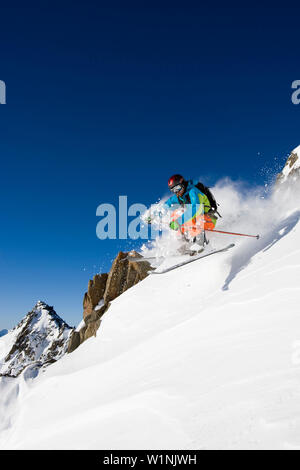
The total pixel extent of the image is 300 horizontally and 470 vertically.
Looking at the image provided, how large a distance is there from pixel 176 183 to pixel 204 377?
6.66m

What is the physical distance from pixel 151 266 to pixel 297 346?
37.5 ft

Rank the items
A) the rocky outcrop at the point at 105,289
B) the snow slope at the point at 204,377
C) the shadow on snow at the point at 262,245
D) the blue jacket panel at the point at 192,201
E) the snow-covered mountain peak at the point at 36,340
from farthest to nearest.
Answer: the snow-covered mountain peak at the point at 36,340, the rocky outcrop at the point at 105,289, the blue jacket panel at the point at 192,201, the shadow on snow at the point at 262,245, the snow slope at the point at 204,377

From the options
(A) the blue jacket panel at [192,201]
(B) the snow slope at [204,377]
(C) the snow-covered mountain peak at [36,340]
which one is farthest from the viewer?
(C) the snow-covered mountain peak at [36,340]

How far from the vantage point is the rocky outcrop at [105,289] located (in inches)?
570

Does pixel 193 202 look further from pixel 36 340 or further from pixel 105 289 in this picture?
pixel 36 340

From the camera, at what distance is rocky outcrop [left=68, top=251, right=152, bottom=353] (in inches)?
570

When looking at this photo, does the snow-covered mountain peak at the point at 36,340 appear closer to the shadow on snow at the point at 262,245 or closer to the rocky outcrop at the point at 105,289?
the rocky outcrop at the point at 105,289

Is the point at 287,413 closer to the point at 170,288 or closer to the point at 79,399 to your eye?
the point at 79,399

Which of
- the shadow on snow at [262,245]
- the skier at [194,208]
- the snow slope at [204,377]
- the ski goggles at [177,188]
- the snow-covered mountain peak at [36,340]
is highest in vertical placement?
A: the snow-covered mountain peak at [36,340]

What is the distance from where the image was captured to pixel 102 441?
333cm

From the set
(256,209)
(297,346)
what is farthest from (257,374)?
(256,209)

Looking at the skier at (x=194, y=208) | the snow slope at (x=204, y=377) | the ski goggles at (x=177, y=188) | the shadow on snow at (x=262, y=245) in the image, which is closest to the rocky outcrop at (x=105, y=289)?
the snow slope at (x=204, y=377)

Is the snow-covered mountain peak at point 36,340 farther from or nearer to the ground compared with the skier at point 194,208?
farther from the ground

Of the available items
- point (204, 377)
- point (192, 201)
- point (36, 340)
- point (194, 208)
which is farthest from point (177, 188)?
point (36, 340)
